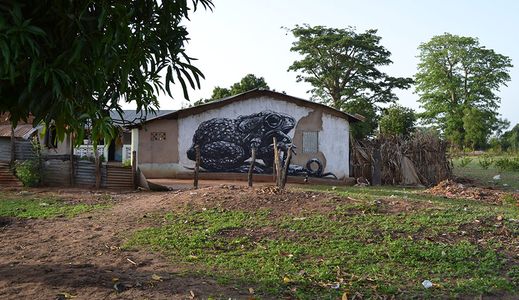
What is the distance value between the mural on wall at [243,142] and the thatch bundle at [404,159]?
1.50 meters

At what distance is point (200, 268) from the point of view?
5.87 metres

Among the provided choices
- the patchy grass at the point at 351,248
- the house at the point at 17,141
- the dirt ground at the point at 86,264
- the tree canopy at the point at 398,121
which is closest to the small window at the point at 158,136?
the house at the point at 17,141

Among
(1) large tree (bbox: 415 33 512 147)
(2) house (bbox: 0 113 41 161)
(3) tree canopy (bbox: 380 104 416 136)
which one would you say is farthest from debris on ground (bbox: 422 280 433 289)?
(1) large tree (bbox: 415 33 512 147)

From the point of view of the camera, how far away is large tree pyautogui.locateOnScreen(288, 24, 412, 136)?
3609cm

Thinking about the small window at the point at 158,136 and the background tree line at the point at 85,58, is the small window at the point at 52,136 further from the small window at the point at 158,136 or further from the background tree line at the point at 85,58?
the small window at the point at 158,136

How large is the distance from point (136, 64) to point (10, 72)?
914 mm

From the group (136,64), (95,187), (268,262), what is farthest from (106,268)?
(95,187)

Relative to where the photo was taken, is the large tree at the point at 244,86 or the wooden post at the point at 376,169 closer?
the wooden post at the point at 376,169

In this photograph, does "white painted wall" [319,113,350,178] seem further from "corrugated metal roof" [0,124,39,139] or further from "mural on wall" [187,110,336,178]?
"corrugated metal roof" [0,124,39,139]

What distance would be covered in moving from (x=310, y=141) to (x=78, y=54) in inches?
701

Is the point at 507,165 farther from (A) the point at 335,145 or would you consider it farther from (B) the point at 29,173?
(B) the point at 29,173

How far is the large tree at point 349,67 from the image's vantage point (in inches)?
1421

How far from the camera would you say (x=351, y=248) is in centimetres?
648

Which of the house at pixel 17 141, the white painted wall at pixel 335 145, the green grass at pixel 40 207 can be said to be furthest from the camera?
the white painted wall at pixel 335 145
